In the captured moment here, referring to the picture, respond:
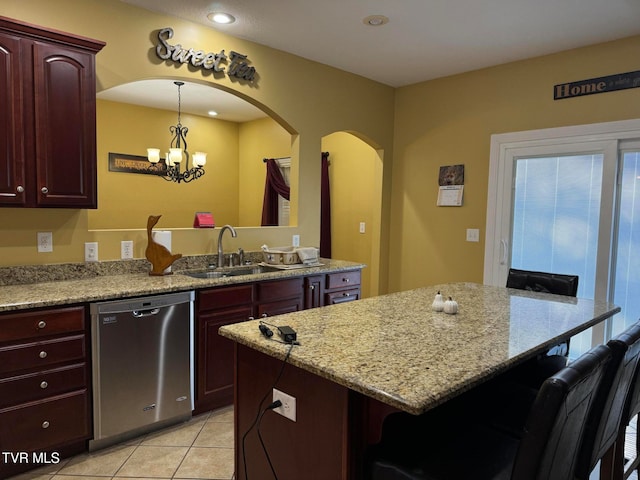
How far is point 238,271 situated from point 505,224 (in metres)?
2.48

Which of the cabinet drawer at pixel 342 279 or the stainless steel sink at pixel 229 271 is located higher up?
the stainless steel sink at pixel 229 271

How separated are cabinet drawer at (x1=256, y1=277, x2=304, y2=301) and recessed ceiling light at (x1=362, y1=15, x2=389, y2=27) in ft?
6.46

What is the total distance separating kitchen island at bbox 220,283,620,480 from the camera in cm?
131

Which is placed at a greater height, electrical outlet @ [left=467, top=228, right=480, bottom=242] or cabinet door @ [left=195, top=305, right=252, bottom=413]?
electrical outlet @ [left=467, top=228, right=480, bottom=242]

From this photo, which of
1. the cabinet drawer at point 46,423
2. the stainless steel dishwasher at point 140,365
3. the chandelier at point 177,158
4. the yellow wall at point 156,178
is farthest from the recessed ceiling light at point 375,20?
the yellow wall at point 156,178

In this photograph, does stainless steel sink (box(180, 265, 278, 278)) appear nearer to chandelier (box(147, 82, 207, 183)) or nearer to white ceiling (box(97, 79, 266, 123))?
chandelier (box(147, 82, 207, 183))

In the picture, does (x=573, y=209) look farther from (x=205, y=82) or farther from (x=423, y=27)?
(x=205, y=82)

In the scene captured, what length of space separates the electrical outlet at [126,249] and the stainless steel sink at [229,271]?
38 cm

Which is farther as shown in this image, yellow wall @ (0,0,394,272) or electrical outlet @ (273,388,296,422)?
yellow wall @ (0,0,394,272)

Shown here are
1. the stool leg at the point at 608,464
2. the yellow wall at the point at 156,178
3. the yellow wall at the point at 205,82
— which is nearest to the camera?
the stool leg at the point at 608,464

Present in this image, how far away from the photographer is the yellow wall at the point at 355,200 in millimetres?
5059

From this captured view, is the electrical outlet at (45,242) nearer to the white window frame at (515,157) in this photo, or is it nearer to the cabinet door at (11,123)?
the cabinet door at (11,123)

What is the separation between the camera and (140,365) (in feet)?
8.47

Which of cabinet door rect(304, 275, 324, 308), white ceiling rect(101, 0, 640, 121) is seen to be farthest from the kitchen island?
white ceiling rect(101, 0, 640, 121)
